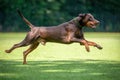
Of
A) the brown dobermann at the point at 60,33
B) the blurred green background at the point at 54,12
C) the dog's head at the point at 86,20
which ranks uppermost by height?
the dog's head at the point at 86,20

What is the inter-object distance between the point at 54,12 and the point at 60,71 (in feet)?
107

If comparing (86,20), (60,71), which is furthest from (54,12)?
(60,71)

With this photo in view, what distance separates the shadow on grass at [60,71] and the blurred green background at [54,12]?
29.3 m

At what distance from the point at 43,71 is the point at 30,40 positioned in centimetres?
218

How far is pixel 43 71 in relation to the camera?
11.2m

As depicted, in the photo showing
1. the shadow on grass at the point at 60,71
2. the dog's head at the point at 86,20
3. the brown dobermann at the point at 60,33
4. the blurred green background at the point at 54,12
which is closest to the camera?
the shadow on grass at the point at 60,71

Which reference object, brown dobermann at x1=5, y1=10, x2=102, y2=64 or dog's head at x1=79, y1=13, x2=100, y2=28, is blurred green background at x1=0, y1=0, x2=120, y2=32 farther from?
dog's head at x1=79, y1=13, x2=100, y2=28

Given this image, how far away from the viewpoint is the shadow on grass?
1002 centimetres

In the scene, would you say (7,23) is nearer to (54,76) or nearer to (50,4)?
(50,4)

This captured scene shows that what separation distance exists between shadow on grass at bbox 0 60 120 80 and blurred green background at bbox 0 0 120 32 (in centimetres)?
2927

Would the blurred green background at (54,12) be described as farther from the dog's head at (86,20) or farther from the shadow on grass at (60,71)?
the shadow on grass at (60,71)

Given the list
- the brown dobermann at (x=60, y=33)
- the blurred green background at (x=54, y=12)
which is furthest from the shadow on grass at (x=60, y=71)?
the blurred green background at (x=54, y=12)

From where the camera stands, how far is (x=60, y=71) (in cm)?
Answer: 1116

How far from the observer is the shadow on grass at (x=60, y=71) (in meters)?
10.0
